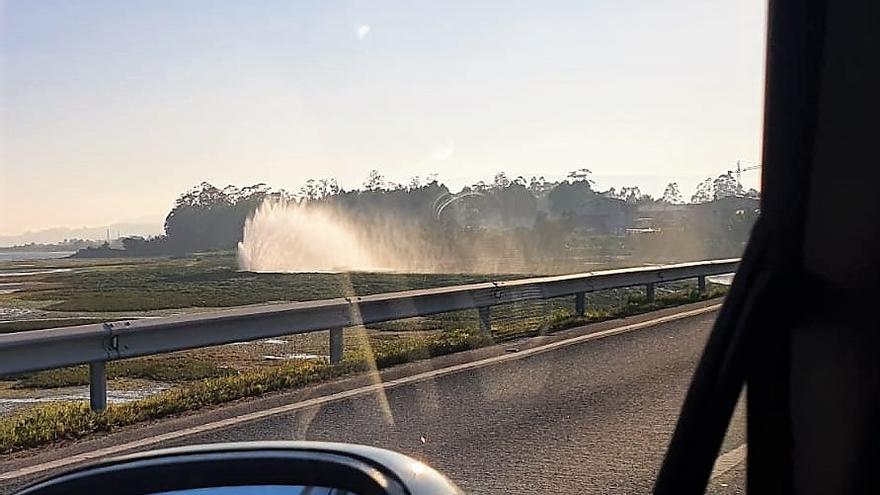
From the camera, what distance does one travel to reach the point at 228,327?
9289 millimetres

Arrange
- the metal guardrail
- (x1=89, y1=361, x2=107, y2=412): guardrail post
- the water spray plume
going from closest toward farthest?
the metal guardrail
(x1=89, y1=361, x2=107, y2=412): guardrail post
the water spray plume

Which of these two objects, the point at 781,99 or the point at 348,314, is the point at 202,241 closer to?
the point at 348,314

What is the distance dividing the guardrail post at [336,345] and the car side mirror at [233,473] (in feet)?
28.0

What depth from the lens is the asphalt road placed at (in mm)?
5922

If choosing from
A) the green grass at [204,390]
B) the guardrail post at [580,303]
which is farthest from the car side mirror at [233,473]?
the guardrail post at [580,303]

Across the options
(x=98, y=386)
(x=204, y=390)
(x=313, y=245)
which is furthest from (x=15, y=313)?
(x=313, y=245)

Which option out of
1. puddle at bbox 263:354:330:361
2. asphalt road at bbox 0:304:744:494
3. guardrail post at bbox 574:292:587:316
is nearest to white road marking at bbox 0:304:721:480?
asphalt road at bbox 0:304:744:494

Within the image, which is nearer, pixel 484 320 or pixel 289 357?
pixel 289 357

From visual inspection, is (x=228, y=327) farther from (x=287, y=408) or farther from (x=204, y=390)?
(x=287, y=408)

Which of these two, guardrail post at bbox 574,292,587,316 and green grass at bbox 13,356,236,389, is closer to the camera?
green grass at bbox 13,356,236,389

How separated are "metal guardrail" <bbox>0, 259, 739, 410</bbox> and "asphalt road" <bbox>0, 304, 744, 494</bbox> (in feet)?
4.52

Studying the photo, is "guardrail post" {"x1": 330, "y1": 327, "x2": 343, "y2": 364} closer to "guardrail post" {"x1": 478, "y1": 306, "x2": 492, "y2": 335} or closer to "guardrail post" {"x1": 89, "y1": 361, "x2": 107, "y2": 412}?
"guardrail post" {"x1": 89, "y1": 361, "x2": 107, "y2": 412}

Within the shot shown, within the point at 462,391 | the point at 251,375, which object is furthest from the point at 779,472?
the point at 251,375

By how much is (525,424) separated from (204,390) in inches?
125
